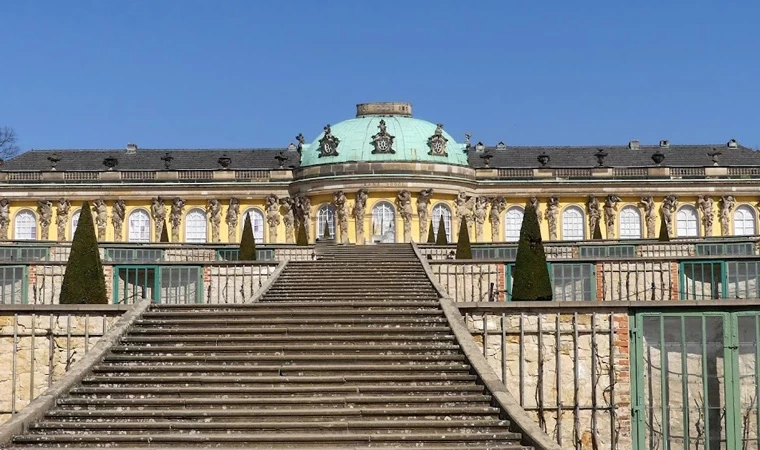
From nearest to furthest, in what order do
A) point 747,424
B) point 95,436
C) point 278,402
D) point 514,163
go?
point 95,436
point 278,402
point 747,424
point 514,163

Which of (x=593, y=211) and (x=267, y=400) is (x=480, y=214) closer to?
(x=593, y=211)

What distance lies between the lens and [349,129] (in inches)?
2233

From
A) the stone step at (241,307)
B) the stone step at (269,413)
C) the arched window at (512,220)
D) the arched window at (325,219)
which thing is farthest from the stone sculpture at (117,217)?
the stone step at (269,413)

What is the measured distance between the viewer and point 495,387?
15.4m

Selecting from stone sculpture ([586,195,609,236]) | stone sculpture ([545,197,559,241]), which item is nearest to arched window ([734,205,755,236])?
stone sculpture ([586,195,609,236])

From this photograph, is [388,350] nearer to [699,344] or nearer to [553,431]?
[553,431]

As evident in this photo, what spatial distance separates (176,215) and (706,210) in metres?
24.8

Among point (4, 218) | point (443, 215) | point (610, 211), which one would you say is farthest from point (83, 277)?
point (610, 211)

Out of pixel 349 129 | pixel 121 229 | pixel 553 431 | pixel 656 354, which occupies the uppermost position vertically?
pixel 349 129

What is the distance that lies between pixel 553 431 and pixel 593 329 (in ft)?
5.09

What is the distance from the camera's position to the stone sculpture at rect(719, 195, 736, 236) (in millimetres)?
58250

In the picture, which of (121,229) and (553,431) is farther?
(121,229)

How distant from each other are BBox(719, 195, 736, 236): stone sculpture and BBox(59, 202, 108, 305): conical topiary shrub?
41039mm

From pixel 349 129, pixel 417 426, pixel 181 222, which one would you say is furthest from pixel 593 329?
pixel 181 222
